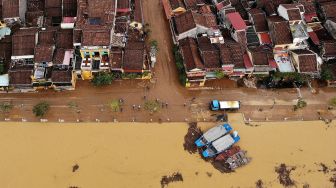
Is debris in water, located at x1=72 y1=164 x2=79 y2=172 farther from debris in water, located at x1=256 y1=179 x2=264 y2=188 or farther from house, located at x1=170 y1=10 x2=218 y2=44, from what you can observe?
house, located at x1=170 y1=10 x2=218 y2=44

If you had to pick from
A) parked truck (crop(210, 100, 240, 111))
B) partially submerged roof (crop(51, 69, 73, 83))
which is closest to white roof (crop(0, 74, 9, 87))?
partially submerged roof (crop(51, 69, 73, 83))

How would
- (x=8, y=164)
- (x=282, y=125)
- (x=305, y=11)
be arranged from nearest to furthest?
(x=8, y=164), (x=282, y=125), (x=305, y=11)

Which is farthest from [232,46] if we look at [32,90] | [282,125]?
[32,90]

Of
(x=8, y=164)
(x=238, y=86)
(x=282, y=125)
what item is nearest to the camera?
(x=8, y=164)

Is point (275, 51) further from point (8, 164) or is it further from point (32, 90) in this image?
point (8, 164)

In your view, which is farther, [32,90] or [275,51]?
[275,51]

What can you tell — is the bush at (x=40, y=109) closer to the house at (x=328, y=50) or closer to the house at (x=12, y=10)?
the house at (x=12, y=10)
